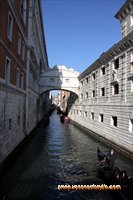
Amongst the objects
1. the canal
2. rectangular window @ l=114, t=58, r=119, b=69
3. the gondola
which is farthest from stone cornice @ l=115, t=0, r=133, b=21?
the gondola

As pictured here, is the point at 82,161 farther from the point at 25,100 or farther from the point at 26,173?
the point at 25,100

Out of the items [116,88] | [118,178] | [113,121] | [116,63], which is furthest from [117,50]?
[118,178]

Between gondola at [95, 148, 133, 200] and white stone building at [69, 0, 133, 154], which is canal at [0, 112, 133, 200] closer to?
gondola at [95, 148, 133, 200]

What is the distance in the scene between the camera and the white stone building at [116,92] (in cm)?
1487

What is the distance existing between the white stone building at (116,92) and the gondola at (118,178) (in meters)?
4.60

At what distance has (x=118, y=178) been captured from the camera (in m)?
8.38

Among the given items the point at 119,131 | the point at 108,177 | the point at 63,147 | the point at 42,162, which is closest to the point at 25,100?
the point at 63,147

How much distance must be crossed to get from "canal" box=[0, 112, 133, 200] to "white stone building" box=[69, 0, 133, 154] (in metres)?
1.96

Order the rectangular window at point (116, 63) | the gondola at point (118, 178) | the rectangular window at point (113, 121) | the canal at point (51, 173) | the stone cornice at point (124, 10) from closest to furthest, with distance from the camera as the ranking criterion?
the gondola at point (118, 178) → the canal at point (51, 173) → the rectangular window at point (113, 121) → the rectangular window at point (116, 63) → the stone cornice at point (124, 10)

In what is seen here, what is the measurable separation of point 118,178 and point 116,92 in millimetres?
10377

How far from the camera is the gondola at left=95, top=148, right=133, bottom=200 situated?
24.7ft

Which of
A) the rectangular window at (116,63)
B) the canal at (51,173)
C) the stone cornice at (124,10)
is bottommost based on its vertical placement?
the canal at (51,173)

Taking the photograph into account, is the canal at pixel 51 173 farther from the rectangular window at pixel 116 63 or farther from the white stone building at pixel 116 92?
the rectangular window at pixel 116 63

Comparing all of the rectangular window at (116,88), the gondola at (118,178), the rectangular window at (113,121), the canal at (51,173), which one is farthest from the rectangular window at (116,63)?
the gondola at (118,178)
